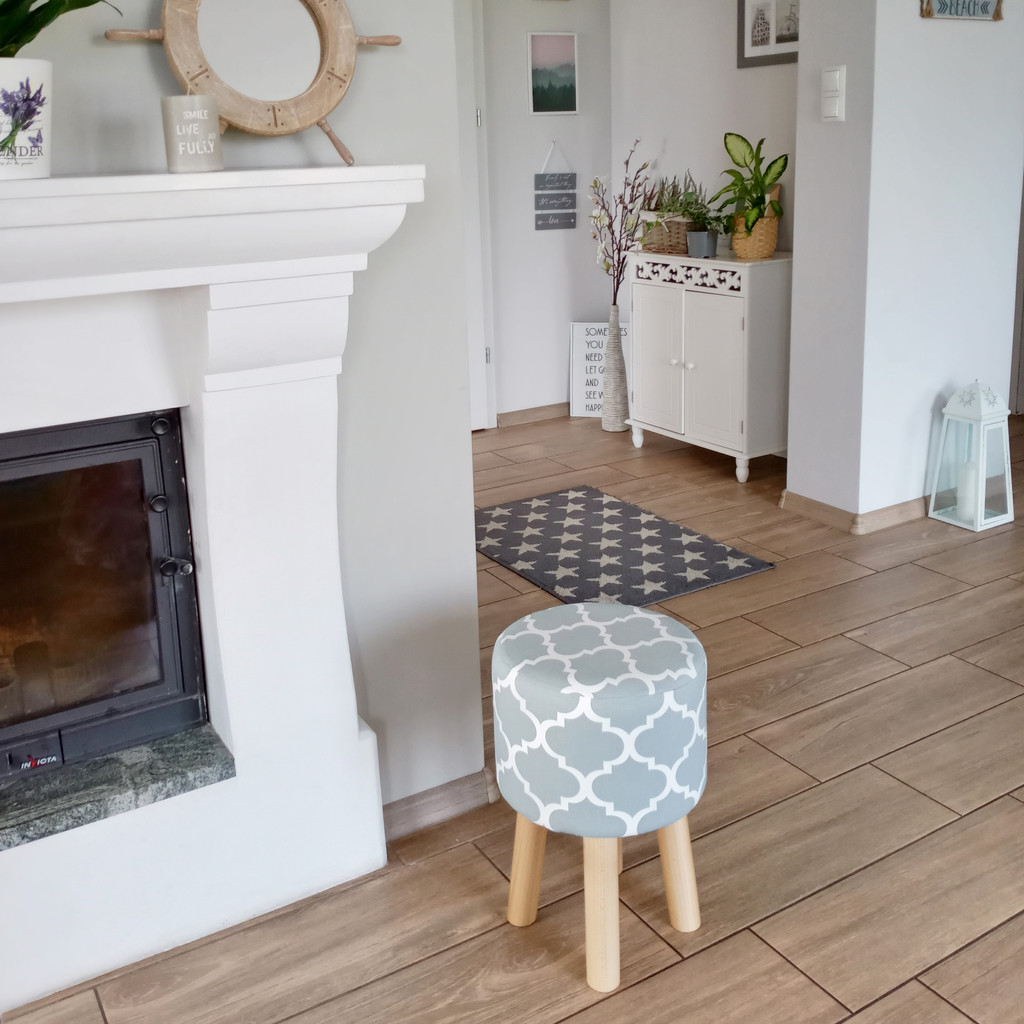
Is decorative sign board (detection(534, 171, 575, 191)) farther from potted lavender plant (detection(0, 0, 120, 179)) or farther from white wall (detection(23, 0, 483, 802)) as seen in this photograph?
potted lavender plant (detection(0, 0, 120, 179))

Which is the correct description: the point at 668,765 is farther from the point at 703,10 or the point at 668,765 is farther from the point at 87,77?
the point at 703,10

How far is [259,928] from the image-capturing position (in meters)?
1.89

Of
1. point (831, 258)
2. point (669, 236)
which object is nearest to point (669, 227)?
point (669, 236)

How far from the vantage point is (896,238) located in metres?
3.42

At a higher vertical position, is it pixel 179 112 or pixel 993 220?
pixel 179 112

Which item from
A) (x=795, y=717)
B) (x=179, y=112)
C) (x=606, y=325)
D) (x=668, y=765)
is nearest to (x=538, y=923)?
(x=668, y=765)

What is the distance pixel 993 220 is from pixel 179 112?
303 cm

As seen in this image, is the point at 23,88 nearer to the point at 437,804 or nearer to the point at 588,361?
the point at 437,804

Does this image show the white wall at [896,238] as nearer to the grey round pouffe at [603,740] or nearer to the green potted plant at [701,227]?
the green potted plant at [701,227]

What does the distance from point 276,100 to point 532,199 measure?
3.42 meters

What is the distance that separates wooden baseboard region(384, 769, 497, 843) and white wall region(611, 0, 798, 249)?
8.96 feet

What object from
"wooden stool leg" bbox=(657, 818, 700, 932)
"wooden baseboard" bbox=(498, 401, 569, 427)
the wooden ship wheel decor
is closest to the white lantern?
"wooden baseboard" bbox=(498, 401, 569, 427)

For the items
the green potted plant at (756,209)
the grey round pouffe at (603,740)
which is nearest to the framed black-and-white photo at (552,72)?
the green potted plant at (756,209)

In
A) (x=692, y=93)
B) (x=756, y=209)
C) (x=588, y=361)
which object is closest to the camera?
(x=756, y=209)
